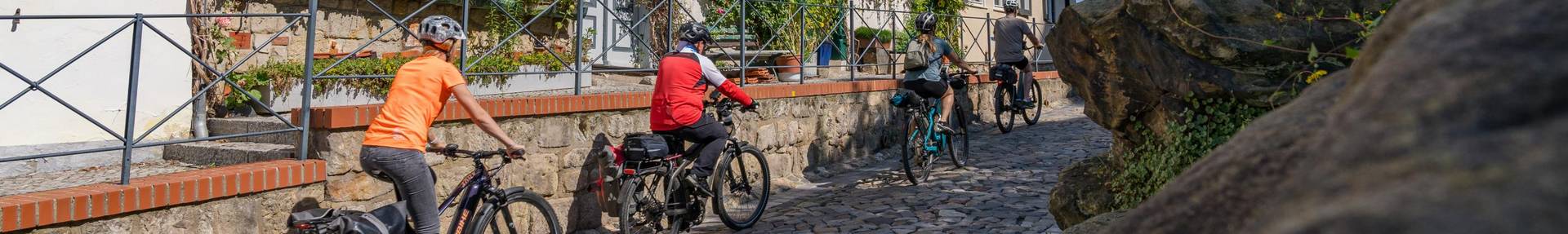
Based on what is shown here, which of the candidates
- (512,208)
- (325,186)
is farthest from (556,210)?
(325,186)

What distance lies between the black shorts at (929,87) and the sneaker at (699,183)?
2817mm

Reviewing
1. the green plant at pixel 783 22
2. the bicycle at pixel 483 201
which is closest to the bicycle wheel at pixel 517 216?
the bicycle at pixel 483 201

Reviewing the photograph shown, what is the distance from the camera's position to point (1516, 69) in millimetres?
1021

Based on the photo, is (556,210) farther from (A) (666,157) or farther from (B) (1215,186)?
(B) (1215,186)

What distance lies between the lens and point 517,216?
17.5 feet

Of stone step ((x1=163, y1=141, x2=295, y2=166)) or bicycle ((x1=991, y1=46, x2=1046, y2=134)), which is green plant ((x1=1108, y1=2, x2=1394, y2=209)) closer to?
stone step ((x1=163, y1=141, x2=295, y2=166))

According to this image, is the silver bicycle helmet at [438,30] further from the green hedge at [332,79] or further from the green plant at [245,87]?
the green plant at [245,87]

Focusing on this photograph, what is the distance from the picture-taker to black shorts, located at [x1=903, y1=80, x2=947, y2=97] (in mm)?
8453

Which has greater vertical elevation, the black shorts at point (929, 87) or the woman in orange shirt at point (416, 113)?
the black shorts at point (929, 87)

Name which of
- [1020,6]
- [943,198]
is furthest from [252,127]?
[1020,6]

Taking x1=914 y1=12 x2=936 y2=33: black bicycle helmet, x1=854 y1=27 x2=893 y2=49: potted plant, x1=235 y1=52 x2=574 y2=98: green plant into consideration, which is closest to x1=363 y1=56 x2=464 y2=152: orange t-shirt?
x1=235 y1=52 x2=574 y2=98: green plant

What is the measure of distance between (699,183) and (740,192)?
1.75ft

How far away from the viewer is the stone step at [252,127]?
5.84 metres

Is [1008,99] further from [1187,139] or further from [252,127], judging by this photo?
[252,127]
